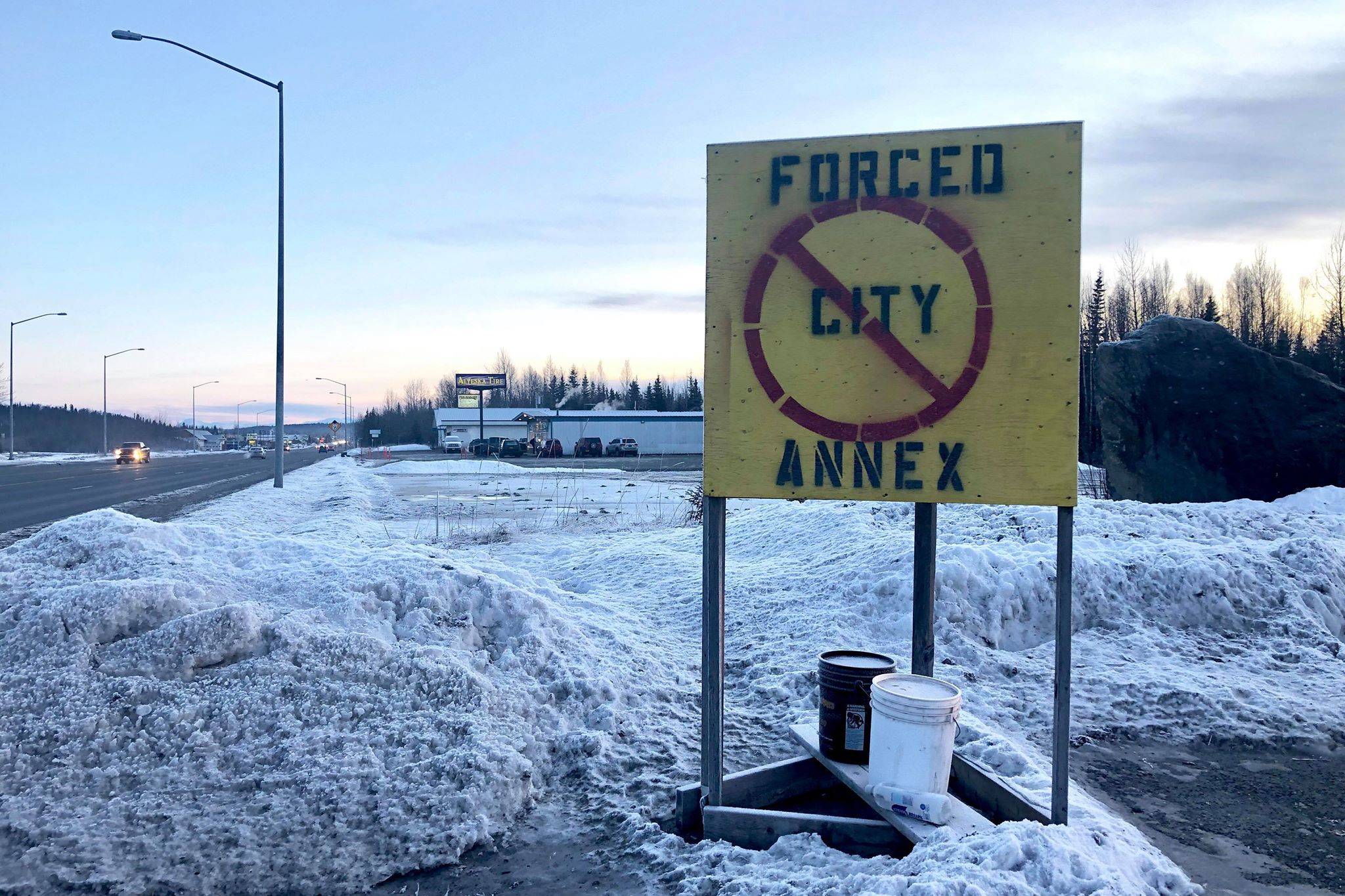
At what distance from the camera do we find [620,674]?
19.5 ft

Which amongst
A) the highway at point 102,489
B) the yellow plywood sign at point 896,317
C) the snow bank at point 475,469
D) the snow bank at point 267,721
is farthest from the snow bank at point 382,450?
the yellow plywood sign at point 896,317

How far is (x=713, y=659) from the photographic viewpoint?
401 centimetres

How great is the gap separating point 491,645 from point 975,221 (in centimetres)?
425

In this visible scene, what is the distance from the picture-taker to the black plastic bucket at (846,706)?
418 centimetres

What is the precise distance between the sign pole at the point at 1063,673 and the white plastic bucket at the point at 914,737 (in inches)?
16.7

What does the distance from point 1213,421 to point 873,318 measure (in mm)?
13665

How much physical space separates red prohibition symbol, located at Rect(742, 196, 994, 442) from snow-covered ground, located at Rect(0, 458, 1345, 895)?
1756 mm

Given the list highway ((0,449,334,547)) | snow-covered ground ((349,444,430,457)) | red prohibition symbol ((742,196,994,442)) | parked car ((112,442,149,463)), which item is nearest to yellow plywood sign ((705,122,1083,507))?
red prohibition symbol ((742,196,994,442))

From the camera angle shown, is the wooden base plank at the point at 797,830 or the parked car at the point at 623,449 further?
the parked car at the point at 623,449

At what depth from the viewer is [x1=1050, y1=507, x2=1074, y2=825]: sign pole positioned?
11.6 feet

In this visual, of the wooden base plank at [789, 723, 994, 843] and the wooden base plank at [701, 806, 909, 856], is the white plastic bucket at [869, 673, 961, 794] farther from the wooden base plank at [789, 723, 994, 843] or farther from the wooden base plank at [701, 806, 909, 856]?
the wooden base plank at [701, 806, 909, 856]

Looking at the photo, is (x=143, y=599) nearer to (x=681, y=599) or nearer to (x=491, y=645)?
(x=491, y=645)

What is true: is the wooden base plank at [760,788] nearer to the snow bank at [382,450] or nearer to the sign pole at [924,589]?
the sign pole at [924,589]

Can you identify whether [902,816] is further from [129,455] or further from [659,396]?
[659,396]
